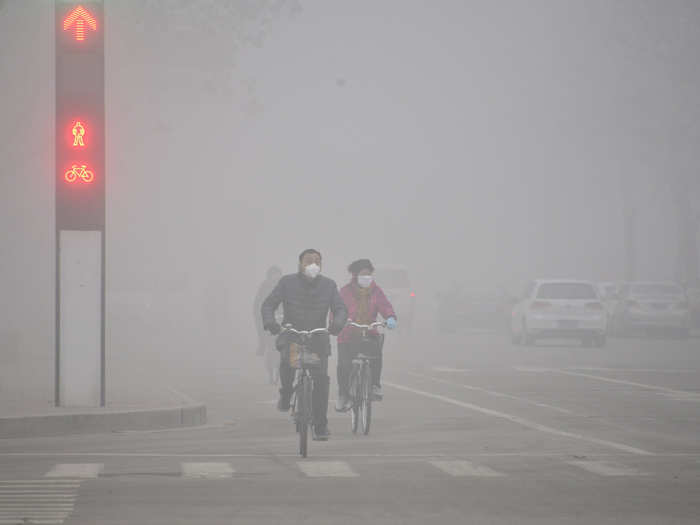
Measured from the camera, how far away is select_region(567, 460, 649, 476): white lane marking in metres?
13.9

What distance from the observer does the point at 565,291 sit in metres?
42.3

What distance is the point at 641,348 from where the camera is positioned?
41.1 m

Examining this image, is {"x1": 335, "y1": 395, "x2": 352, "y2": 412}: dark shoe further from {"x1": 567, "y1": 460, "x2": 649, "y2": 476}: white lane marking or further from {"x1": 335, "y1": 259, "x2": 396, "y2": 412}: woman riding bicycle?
{"x1": 567, "y1": 460, "x2": 649, "y2": 476}: white lane marking

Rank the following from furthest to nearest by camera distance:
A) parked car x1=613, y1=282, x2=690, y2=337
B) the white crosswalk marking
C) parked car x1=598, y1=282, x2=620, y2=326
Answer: parked car x1=598, y1=282, x2=620, y2=326 → parked car x1=613, y1=282, x2=690, y2=337 → the white crosswalk marking

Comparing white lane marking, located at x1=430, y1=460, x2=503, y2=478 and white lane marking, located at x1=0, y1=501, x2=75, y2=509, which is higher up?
white lane marking, located at x1=0, y1=501, x2=75, y2=509

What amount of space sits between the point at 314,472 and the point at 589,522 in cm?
338

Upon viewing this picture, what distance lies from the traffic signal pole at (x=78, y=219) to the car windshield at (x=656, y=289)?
30.4m

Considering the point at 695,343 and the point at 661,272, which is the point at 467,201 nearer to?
the point at 661,272

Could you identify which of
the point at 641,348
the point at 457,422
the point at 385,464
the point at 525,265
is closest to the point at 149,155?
the point at 641,348

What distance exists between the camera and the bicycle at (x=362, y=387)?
1788 cm

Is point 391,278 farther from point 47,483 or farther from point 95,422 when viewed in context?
point 47,483

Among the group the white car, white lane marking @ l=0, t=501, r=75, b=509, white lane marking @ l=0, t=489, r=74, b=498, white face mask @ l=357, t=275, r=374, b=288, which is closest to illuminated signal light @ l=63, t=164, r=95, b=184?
white face mask @ l=357, t=275, r=374, b=288

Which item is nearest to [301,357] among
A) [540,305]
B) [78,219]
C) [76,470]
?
[76,470]

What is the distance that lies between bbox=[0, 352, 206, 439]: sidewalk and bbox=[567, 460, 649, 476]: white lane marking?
5489mm
